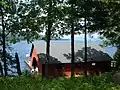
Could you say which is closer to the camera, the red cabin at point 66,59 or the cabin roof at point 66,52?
the red cabin at point 66,59

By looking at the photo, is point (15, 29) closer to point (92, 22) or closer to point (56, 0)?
point (56, 0)

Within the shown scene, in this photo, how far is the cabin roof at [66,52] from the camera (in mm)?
46862

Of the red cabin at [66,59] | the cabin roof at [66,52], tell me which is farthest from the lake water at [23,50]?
the cabin roof at [66,52]

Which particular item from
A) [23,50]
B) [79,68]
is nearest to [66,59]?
[79,68]

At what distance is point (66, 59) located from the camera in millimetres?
47000

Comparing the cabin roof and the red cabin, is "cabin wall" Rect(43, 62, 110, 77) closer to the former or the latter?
the red cabin

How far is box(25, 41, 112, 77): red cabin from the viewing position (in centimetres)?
4581

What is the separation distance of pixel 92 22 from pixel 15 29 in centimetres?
930

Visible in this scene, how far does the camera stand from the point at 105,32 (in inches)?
1448

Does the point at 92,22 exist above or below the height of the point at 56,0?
below

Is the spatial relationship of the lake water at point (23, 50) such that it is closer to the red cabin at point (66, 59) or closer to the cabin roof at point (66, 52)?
the red cabin at point (66, 59)

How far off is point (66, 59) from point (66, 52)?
207 cm

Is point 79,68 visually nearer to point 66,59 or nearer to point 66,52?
point 66,59

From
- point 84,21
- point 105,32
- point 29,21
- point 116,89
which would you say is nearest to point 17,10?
point 29,21
